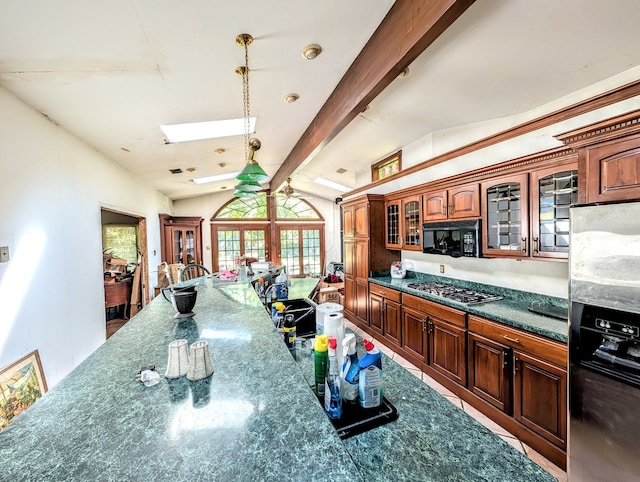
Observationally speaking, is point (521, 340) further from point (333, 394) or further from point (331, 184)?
point (331, 184)

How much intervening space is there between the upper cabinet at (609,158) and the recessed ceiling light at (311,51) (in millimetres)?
1651

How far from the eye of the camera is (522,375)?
1946 mm

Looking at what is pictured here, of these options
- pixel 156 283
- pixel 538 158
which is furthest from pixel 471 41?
pixel 156 283

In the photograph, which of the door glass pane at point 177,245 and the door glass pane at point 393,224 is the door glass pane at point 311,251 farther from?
the door glass pane at point 393,224

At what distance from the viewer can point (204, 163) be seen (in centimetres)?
438

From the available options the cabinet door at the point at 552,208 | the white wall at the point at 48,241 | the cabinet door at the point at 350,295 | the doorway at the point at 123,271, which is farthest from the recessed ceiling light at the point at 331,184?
the cabinet door at the point at 552,208

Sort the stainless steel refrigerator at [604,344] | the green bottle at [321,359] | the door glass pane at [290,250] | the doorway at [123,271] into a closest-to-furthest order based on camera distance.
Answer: the green bottle at [321,359]
the stainless steel refrigerator at [604,344]
the doorway at [123,271]
the door glass pane at [290,250]

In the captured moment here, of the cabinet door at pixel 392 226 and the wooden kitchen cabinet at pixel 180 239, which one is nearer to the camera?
the cabinet door at pixel 392 226

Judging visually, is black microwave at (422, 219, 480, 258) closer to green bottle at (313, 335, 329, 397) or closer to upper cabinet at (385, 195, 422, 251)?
upper cabinet at (385, 195, 422, 251)

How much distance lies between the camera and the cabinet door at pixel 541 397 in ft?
5.65

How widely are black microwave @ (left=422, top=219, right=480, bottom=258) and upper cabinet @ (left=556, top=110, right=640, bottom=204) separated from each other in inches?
44.2

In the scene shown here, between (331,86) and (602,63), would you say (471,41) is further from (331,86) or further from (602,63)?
(331,86)

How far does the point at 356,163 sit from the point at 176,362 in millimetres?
4439

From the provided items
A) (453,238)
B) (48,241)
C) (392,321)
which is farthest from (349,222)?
(48,241)
